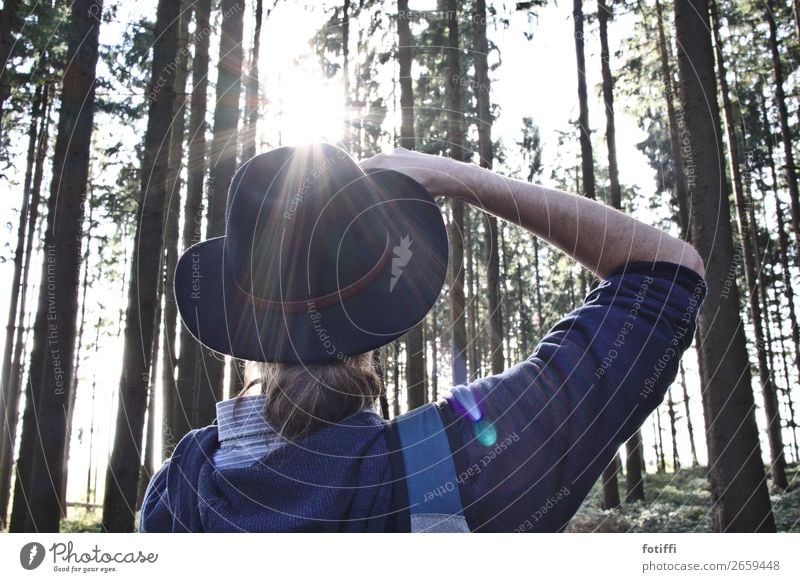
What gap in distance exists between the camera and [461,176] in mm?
1141

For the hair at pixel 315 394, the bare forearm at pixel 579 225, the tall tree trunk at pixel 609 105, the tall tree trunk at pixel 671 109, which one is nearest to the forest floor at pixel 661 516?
the tall tree trunk at pixel 671 109

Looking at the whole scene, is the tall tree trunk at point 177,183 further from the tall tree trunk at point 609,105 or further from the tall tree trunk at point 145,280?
the tall tree trunk at point 609,105

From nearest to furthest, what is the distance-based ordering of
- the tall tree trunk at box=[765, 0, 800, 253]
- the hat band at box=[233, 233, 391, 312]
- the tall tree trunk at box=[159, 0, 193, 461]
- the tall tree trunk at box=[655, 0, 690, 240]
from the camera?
the hat band at box=[233, 233, 391, 312]
the tall tree trunk at box=[159, 0, 193, 461]
the tall tree trunk at box=[655, 0, 690, 240]
the tall tree trunk at box=[765, 0, 800, 253]

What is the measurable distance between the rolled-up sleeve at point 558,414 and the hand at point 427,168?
0.35m

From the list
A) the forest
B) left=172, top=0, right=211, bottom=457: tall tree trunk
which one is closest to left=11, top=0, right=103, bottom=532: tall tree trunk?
the forest

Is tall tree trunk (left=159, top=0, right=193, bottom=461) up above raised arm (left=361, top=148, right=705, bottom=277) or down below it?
above

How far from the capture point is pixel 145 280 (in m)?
5.36

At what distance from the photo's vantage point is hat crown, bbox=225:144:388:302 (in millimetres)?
1054

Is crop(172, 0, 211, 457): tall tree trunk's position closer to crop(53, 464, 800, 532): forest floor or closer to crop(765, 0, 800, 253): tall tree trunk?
crop(53, 464, 800, 532): forest floor

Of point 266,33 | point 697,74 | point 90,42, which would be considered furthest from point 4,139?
point 697,74

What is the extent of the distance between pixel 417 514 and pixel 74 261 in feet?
15.6

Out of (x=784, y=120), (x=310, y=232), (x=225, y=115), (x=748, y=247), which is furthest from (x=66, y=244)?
(x=748, y=247)
